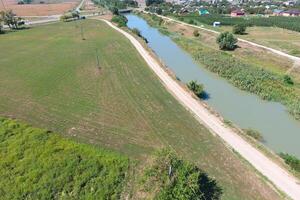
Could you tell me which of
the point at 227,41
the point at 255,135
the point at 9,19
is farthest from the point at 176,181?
the point at 9,19

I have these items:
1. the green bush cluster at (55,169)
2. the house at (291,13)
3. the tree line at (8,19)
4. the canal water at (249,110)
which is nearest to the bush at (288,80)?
the canal water at (249,110)

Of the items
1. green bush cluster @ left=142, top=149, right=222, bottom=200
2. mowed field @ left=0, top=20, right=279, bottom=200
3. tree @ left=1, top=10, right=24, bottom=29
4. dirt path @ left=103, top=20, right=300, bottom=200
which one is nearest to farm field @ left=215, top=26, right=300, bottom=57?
dirt path @ left=103, top=20, right=300, bottom=200

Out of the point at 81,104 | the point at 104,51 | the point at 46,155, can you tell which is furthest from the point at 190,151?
the point at 104,51

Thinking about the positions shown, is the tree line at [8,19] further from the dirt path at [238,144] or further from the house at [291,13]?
the house at [291,13]

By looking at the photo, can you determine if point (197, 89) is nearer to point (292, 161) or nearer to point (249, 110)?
point (249, 110)

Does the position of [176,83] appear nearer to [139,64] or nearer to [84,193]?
[139,64]
